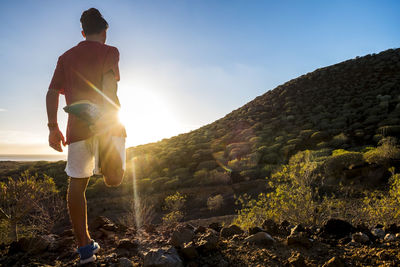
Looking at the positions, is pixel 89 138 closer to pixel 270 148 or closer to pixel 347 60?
pixel 270 148

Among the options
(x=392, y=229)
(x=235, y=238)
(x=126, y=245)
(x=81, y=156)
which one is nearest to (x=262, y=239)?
(x=235, y=238)

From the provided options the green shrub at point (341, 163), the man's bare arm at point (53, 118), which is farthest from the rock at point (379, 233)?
the green shrub at point (341, 163)

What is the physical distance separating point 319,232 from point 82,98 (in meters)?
2.94

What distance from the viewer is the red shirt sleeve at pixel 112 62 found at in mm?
2139

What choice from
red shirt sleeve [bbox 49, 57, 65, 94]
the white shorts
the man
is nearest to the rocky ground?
the man

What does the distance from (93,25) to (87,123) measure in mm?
897

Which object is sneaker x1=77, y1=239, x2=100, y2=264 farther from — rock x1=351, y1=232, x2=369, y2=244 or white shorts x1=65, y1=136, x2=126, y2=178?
rock x1=351, y1=232, x2=369, y2=244

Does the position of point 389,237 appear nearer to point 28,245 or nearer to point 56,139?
point 56,139

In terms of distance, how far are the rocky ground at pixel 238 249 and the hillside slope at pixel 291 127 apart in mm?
12657

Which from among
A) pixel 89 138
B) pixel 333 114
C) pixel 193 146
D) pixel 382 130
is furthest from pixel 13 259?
pixel 333 114

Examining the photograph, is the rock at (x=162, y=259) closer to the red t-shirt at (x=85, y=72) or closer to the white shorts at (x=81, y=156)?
the white shorts at (x=81, y=156)

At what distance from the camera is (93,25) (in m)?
2.24

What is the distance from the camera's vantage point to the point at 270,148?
740 inches

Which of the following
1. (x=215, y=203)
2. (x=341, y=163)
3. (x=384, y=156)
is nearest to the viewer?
(x=384, y=156)
